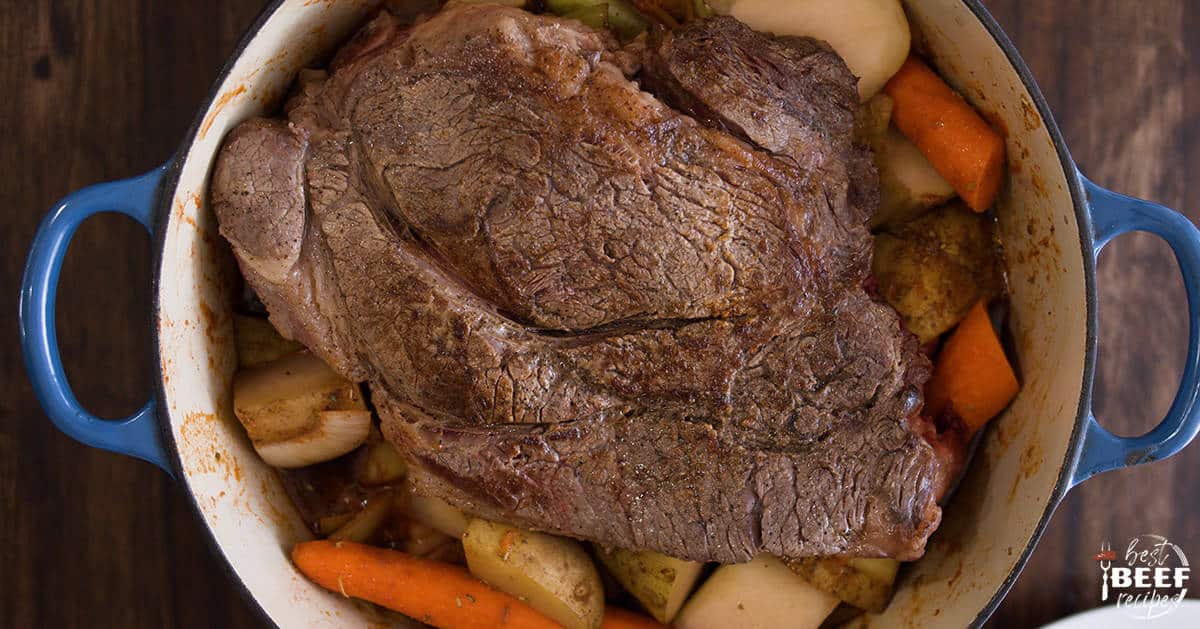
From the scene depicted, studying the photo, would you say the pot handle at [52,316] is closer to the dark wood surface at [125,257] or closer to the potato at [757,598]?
the dark wood surface at [125,257]

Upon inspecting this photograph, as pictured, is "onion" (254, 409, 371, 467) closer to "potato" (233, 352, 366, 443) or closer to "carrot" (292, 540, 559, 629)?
"potato" (233, 352, 366, 443)

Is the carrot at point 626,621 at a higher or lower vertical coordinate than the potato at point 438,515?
lower

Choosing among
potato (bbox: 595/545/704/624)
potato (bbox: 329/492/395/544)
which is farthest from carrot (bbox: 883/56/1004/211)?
potato (bbox: 329/492/395/544)

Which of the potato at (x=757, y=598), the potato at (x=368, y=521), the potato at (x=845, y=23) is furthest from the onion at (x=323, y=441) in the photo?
the potato at (x=845, y=23)

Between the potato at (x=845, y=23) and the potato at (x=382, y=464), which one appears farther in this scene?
the potato at (x=382, y=464)

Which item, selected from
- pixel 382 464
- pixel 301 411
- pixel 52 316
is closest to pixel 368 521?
pixel 382 464

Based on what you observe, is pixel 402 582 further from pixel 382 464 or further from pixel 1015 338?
pixel 1015 338

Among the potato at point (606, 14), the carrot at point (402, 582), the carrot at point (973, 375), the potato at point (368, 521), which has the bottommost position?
the carrot at point (402, 582)

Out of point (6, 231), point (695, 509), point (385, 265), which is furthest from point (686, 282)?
point (6, 231)
